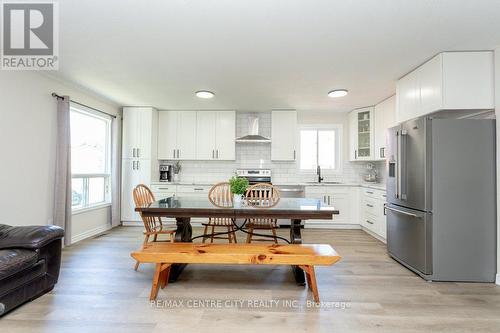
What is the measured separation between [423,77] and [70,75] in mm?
4335

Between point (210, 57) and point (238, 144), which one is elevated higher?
point (210, 57)

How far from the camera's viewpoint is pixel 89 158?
4578mm

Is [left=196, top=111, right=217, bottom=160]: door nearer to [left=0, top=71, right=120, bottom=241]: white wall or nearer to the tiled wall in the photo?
the tiled wall

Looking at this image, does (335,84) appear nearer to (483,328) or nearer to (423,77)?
(423,77)

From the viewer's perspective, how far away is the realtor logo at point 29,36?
2.08m

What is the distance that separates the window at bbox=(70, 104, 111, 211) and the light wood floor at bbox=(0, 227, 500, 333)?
1.46 m

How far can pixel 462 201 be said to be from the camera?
2697 mm

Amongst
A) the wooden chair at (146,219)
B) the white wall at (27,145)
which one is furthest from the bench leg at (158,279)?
the white wall at (27,145)

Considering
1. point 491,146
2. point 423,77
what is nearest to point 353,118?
point 423,77

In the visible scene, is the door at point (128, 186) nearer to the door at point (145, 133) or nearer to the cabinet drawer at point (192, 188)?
the door at point (145, 133)

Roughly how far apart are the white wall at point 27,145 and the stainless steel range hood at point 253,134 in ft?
10.0

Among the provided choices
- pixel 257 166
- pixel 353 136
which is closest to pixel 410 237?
pixel 353 136

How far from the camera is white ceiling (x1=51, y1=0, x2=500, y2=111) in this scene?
6.64 feet

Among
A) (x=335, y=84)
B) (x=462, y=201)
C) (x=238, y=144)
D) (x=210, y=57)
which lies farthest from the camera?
(x=238, y=144)
